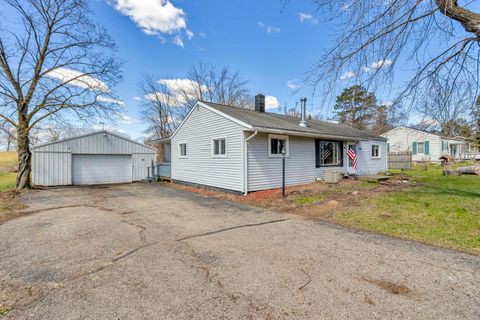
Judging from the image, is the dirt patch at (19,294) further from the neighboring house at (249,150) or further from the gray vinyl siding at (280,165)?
the gray vinyl siding at (280,165)

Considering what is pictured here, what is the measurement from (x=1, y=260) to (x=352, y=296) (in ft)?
16.6

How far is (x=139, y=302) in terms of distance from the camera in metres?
2.38

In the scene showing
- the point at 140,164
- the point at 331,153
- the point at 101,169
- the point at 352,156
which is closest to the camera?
the point at 331,153

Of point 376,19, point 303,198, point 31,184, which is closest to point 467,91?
point 376,19

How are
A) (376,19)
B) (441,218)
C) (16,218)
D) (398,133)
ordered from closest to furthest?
(376,19) < (441,218) < (16,218) < (398,133)

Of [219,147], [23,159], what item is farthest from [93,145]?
[219,147]

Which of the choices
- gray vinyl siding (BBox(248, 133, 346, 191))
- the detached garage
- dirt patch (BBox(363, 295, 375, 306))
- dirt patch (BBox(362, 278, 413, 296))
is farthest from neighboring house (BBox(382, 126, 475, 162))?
dirt patch (BBox(363, 295, 375, 306))

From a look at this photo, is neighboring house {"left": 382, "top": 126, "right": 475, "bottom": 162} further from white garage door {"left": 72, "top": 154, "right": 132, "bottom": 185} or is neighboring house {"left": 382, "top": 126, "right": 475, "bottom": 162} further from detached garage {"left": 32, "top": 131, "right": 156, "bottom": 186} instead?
white garage door {"left": 72, "top": 154, "right": 132, "bottom": 185}

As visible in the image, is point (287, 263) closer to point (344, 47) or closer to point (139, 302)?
point (139, 302)

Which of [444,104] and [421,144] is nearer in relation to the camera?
A: [444,104]

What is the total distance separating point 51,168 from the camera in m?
13.3

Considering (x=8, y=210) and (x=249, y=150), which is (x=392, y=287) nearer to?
(x=249, y=150)

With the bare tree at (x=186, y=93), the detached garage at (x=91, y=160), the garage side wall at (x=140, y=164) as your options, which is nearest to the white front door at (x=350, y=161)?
the detached garage at (x=91, y=160)

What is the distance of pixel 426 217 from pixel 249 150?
589 cm
